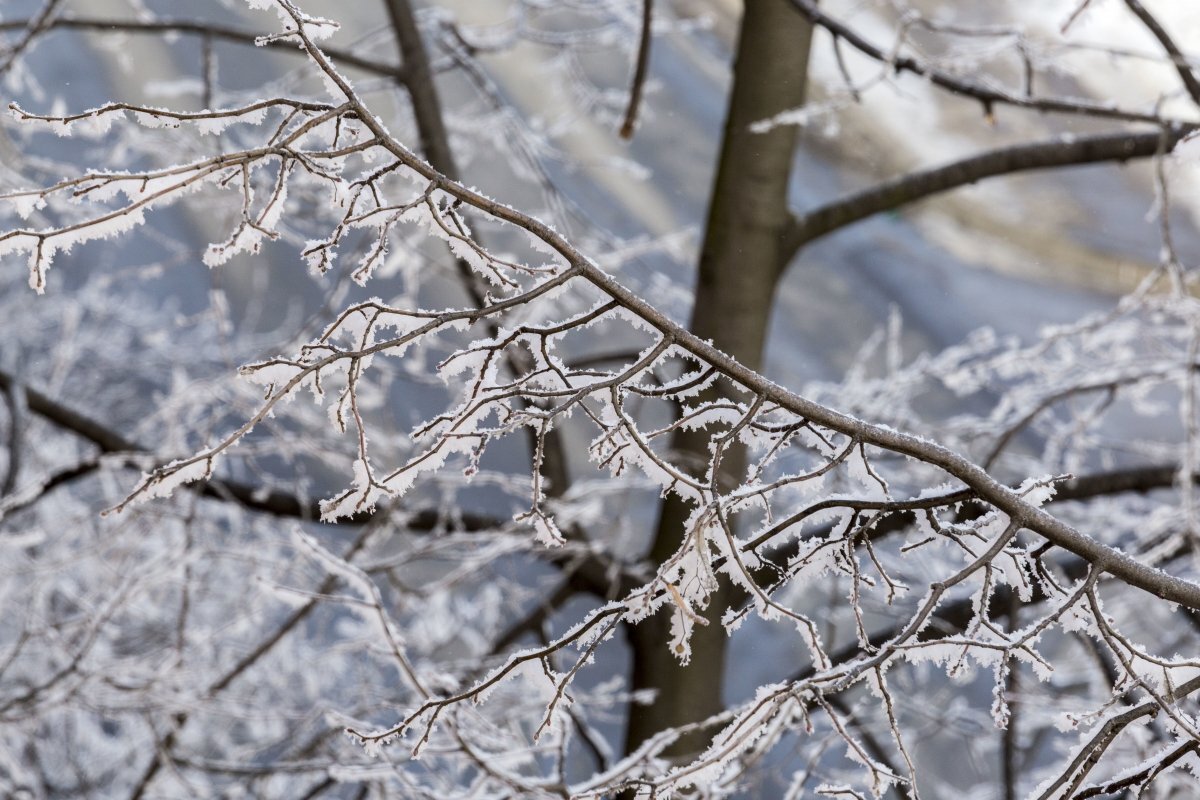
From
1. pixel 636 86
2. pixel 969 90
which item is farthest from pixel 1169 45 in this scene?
pixel 636 86

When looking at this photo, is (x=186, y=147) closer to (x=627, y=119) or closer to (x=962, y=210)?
(x=627, y=119)

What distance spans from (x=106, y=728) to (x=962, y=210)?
A: 5980mm

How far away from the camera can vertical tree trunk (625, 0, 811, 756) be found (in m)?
2.20

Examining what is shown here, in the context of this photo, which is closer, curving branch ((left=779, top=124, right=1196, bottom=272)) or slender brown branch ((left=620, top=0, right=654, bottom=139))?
curving branch ((left=779, top=124, right=1196, bottom=272))

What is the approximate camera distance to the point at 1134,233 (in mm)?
7258

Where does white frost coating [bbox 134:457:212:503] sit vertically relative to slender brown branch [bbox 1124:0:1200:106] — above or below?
below

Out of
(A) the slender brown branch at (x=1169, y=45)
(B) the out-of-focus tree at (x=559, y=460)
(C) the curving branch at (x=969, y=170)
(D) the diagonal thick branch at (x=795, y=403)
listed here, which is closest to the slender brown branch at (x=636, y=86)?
(B) the out-of-focus tree at (x=559, y=460)

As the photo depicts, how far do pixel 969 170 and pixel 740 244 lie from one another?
45 cm

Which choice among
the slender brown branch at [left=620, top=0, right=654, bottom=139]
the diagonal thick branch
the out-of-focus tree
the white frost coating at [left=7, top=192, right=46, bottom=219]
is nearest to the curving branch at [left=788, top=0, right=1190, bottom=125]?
the out-of-focus tree

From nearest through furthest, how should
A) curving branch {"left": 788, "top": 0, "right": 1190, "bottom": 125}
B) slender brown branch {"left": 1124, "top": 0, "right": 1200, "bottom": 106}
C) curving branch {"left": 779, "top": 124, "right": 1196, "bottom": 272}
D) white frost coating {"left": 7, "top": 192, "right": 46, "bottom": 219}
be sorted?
white frost coating {"left": 7, "top": 192, "right": 46, "bottom": 219} → slender brown branch {"left": 1124, "top": 0, "right": 1200, "bottom": 106} → curving branch {"left": 788, "top": 0, "right": 1190, "bottom": 125} → curving branch {"left": 779, "top": 124, "right": 1196, "bottom": 272}

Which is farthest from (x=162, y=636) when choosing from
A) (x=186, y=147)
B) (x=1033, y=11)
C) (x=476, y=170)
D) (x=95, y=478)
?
(x=1033, y=11)

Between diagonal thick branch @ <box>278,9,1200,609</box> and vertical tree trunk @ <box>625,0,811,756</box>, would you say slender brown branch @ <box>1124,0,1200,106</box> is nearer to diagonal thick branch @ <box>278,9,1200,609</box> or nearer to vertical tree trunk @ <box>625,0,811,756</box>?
vertical tree trunk @ <box>625,0,811,756</box>

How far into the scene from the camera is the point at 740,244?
225 centimetres

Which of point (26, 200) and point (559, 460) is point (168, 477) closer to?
point (26, 200)
